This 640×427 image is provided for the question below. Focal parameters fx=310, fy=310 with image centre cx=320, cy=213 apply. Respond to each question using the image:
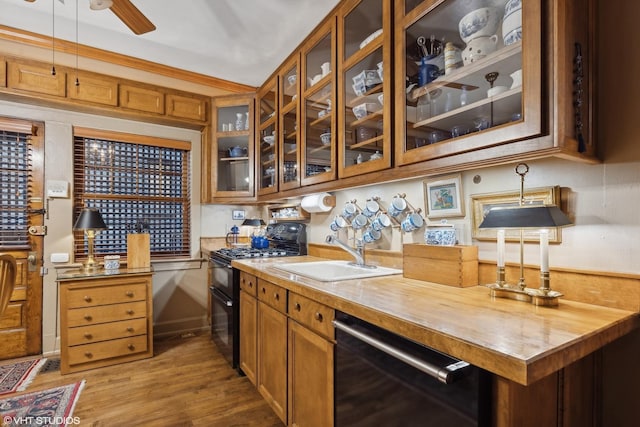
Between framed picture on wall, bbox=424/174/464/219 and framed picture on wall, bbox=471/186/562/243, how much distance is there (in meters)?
0.08

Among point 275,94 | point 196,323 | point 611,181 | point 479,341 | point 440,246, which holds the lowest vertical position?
point 196,323

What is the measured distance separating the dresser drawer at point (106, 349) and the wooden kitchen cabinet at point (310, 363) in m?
1.76

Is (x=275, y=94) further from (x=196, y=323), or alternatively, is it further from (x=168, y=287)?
(x=196, y=323)

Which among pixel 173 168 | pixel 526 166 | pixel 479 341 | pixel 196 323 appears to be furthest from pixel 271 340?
pixel 173 168

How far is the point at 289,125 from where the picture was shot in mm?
2459

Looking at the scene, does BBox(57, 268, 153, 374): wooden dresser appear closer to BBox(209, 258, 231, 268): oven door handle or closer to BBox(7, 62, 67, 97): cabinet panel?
BBox(209, 258, 231, 268): oven door handle

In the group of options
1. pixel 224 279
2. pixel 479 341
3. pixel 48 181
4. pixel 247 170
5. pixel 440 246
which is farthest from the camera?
pixel 247 170

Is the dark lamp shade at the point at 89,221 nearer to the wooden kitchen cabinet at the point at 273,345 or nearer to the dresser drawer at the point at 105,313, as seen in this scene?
the dresser drawer at the point at 105,313

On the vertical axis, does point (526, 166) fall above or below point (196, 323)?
above

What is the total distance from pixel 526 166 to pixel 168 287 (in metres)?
3.32

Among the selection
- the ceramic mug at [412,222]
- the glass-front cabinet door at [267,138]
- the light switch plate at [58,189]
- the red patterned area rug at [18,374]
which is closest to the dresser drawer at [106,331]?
the red patterned area rug at [18,374]

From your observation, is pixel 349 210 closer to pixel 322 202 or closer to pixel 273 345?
pixel 322 202

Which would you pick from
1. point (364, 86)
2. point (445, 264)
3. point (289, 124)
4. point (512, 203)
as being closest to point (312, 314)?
point (445, 264)

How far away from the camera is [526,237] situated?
1.25 m
